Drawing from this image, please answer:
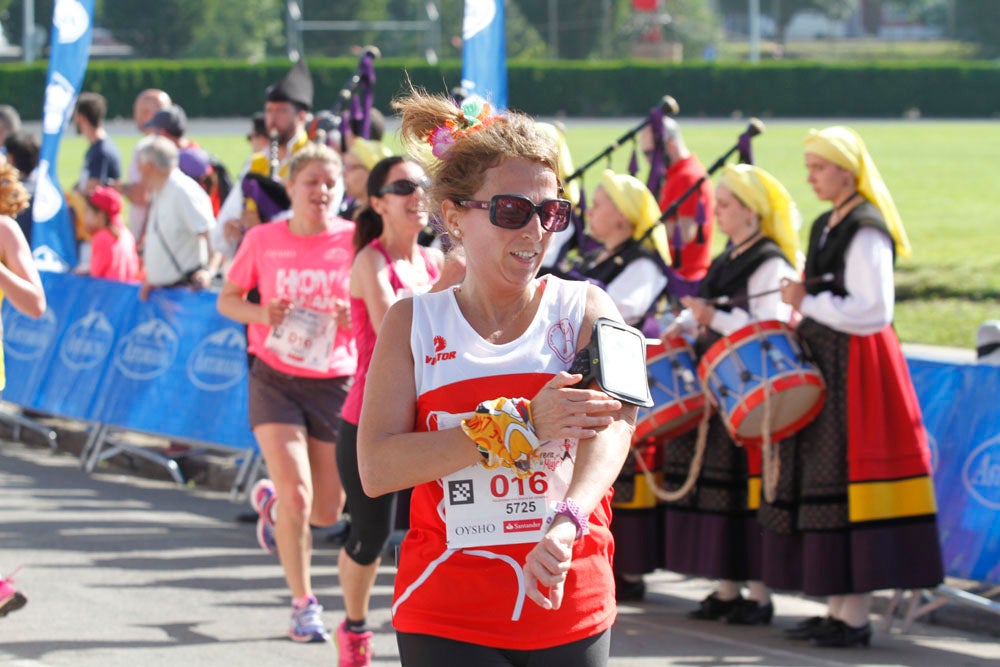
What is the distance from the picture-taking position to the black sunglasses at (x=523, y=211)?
10.8 feet

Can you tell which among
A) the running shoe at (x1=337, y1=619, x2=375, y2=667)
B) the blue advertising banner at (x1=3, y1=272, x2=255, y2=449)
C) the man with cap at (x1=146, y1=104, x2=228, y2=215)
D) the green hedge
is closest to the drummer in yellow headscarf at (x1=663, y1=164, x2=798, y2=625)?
the running shoe at (x1=337, y1=619, x2=375, y2=667)

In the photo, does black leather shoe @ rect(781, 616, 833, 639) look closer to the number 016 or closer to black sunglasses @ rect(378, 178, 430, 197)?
black sunglasses @ rect(378, 178, 430, 197)

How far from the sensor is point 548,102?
63.6m

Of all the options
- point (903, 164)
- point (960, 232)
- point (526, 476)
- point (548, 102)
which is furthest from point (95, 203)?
point (548, 102)

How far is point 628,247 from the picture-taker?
23.6 feet

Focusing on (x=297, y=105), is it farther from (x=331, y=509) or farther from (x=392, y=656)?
(x=392, y=656)

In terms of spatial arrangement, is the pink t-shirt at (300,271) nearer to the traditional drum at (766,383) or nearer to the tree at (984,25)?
the traditional drum at (766,383)

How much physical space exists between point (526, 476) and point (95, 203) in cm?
823

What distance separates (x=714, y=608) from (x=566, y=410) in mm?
4150

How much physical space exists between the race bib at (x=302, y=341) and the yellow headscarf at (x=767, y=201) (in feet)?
5.96

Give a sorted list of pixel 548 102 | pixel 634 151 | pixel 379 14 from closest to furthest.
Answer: pixel 634 151
pixel 548 102
pixel 379 14

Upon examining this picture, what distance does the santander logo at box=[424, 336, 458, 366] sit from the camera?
132 inches

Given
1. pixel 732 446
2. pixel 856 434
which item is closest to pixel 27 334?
pixel 732 446

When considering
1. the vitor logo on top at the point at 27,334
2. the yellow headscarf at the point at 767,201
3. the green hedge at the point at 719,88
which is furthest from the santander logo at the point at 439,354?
the green hedge at the point at 719,88
